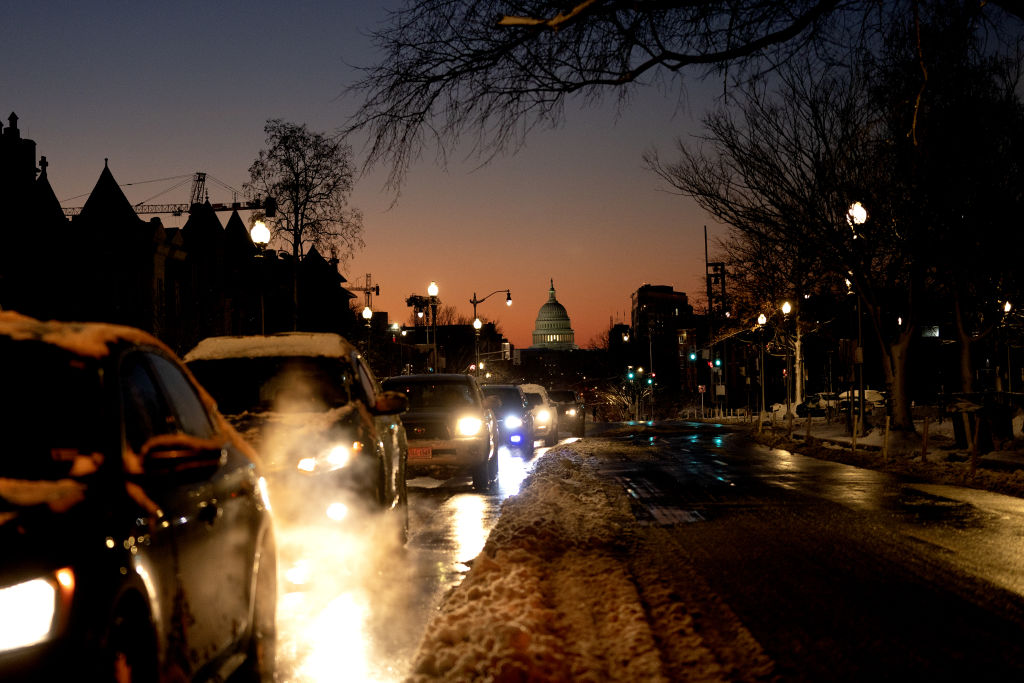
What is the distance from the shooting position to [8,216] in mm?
37062

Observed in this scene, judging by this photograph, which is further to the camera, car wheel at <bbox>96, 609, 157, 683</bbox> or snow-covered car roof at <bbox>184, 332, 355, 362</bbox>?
snow-covered car roof at <bbox>184, 332, 355, 362</bbox>

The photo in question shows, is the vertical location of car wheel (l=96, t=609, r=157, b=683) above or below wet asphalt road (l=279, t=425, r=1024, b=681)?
above

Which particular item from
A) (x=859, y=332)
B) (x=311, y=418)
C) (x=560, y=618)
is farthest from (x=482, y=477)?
(x=859, y=332)

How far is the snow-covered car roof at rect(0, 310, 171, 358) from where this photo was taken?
3.88 m

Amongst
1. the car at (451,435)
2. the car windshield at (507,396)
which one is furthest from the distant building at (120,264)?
the car at (451,435)

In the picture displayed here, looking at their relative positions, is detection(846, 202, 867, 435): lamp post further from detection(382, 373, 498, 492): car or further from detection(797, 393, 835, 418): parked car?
detection(797, 393, 835, 418): parked car

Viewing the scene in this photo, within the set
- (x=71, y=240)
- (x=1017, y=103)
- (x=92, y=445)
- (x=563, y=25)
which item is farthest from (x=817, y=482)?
(x=71, y=240)

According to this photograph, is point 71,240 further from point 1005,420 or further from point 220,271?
point 1005,420

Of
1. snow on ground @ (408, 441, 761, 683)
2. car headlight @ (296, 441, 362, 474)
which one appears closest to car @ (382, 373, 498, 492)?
snow on ground @ (408, 441, 761, 683)

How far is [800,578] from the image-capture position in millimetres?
8023

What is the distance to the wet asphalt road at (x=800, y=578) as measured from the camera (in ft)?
18.7

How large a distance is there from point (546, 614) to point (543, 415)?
25.8m

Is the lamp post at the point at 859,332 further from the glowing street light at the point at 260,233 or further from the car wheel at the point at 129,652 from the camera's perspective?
the car wheel at the point at 129,652

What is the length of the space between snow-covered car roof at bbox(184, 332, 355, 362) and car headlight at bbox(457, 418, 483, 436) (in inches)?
264
